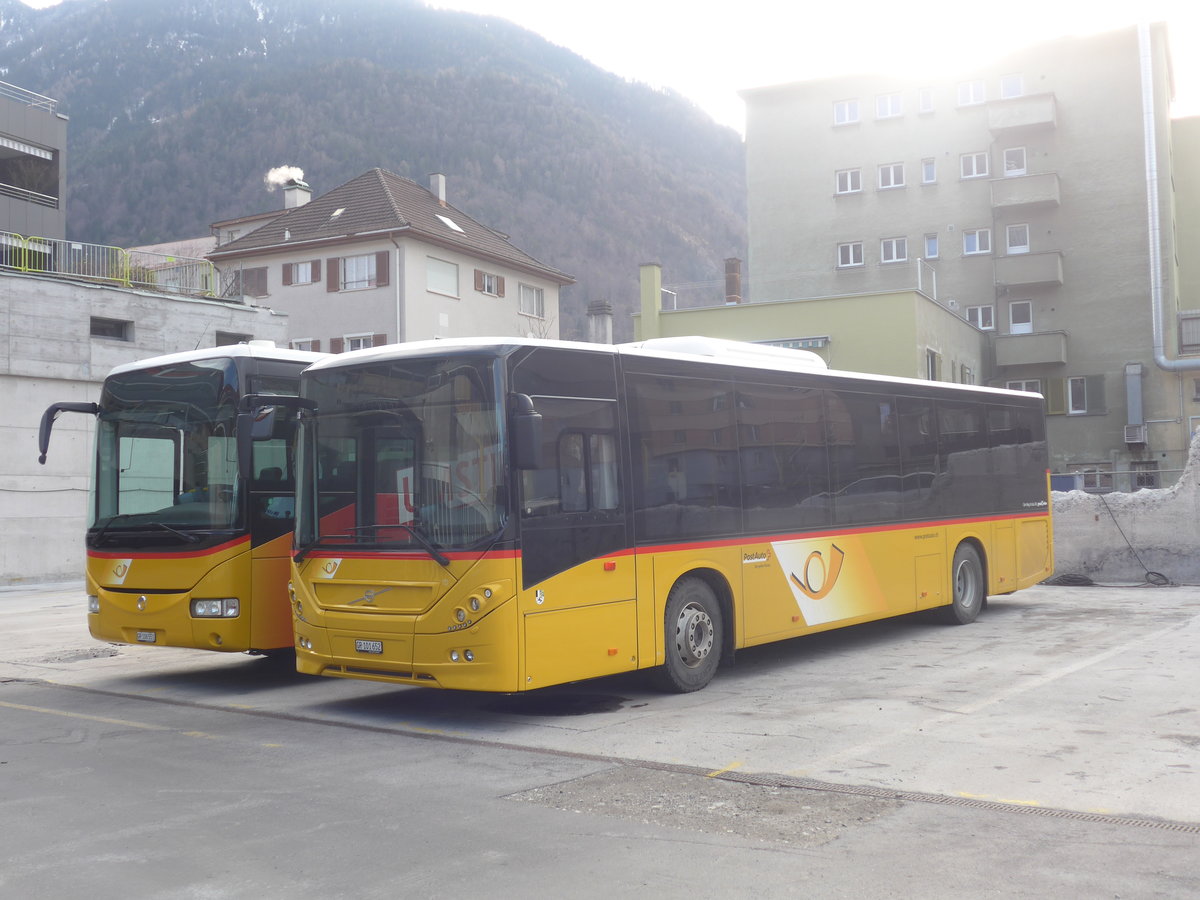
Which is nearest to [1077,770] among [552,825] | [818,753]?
[818,753]

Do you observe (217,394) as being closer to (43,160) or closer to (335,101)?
(43,160)

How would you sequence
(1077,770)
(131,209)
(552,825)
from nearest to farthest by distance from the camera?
(552,825) < (1077,770) < (131,209)

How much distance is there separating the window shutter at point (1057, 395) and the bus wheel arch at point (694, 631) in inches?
1527

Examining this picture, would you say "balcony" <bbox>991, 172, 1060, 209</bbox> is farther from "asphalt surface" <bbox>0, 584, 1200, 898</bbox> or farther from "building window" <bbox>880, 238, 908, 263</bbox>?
"asphalt surface" <bbox>0, 584, 1200, 898</bbox>

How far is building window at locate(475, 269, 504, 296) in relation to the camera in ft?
174

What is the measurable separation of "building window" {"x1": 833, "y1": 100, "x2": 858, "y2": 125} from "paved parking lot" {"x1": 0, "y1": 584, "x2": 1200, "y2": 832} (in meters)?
38.5

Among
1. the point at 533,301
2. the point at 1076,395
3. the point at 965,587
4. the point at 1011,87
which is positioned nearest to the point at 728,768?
the point at 965,587

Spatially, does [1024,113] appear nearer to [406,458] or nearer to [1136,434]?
[1136,434]

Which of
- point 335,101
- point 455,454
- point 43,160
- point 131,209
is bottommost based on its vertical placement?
point 455,454

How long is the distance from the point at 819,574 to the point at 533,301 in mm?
46194

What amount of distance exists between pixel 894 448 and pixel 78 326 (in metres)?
21.3

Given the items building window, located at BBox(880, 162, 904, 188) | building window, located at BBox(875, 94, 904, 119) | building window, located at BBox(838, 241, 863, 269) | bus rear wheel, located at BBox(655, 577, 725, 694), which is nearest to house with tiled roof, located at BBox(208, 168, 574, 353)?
building window, located at BBox(838, 241, 863, 269)

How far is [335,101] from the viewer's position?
396 ft

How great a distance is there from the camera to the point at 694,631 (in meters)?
10.5
